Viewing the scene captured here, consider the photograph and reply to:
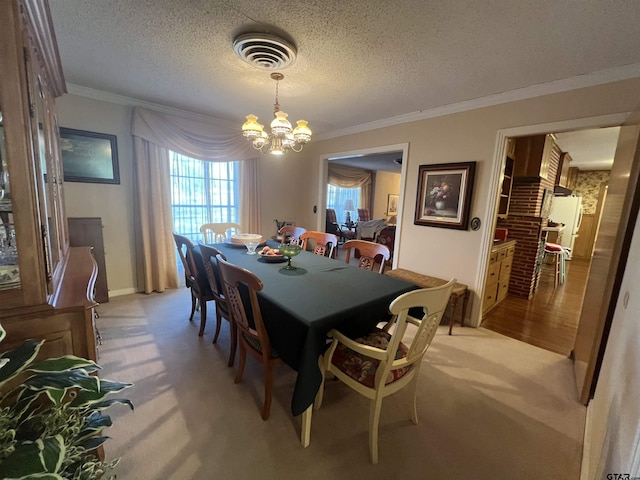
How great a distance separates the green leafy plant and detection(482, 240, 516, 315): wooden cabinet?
3.34m

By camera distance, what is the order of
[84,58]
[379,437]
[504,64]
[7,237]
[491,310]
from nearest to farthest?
[7,237], [379,437], [504,64], [84,58], [491,310]

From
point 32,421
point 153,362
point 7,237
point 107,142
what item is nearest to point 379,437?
point 32,421

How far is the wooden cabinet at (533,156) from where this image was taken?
342 centimetres

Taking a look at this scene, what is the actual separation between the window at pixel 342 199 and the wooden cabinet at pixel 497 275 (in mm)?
5161

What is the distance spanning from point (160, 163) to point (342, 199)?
5927mm

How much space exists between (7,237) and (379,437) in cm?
204

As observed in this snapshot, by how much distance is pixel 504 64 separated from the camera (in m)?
2.05

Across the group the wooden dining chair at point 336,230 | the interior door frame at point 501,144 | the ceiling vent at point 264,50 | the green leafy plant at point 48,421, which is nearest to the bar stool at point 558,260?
the interior door frame at point 501,144

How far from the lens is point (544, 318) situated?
3.23 metres

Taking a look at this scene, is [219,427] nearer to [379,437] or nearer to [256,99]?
[379,437]

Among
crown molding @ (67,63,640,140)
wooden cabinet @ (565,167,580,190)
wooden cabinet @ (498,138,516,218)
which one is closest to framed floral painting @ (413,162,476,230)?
crown molding @ (67,63,640,140)

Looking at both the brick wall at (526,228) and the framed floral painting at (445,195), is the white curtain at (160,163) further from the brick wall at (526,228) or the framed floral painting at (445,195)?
the brick wall at (526,228)

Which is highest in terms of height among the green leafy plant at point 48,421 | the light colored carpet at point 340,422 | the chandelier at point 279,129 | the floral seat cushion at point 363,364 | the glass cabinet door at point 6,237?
the chandelier at point 279,129

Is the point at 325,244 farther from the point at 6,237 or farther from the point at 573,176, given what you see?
the point at 573,176
